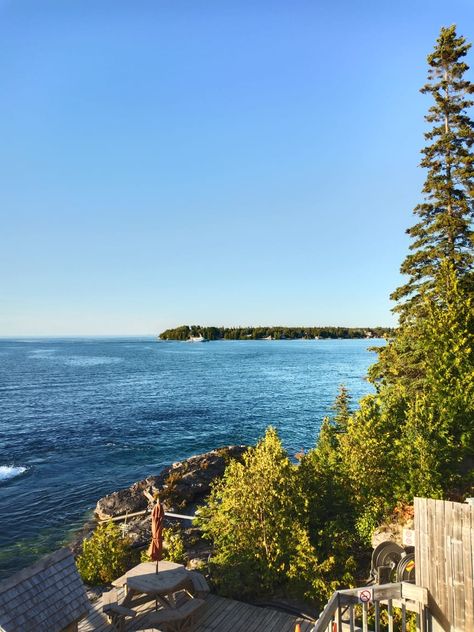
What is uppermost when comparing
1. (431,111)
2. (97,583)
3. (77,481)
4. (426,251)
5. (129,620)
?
(431,111)

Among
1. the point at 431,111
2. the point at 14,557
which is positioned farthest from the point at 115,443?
the point at 431,111

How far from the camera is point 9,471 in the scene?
1299 inches

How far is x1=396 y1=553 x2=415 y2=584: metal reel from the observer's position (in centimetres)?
1136

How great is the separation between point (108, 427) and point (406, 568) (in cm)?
4074

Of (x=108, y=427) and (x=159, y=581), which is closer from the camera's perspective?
(x=159, y=581)

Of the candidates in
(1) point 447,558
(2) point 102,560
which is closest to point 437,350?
(1) point 447,558

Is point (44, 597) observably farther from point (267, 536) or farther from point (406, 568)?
point (406, 568)

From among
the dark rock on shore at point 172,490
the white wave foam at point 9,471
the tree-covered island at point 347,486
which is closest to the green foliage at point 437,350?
the tree-covered island at point 347,486

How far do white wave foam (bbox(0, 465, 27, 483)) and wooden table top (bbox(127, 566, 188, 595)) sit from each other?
2481 cm

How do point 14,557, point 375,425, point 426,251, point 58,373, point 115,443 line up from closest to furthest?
point 375,425
point 14,557
point 426,251
point 115,443
point 58,373

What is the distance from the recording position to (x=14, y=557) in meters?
20.4

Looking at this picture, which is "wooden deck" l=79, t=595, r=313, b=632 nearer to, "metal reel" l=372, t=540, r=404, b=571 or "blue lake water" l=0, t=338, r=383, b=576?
"metal reel" l=372, t=540, r=404, b=571

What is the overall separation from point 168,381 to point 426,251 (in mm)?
69621

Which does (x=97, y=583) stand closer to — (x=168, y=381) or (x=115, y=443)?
(x=115, y=443)
